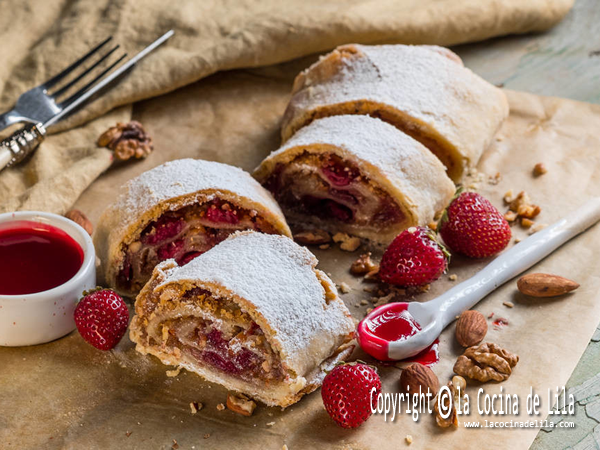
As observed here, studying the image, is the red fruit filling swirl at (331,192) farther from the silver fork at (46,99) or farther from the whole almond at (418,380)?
the silver fork at (46,99)

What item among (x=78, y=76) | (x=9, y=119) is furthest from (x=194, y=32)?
(x=9, y=119)

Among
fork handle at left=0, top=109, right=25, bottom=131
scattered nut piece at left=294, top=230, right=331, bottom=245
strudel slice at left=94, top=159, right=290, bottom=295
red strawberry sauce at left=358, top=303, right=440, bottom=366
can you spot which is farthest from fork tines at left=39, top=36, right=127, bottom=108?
red strawberry sauce at left=358, top=303, right=440, bottom=366

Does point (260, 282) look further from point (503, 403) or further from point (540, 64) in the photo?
point (540, 64)

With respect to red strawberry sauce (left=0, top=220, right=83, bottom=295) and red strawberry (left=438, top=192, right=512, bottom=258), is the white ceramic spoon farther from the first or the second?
red strawberry sauce (left=0, top=220, right=83, bottom=295)

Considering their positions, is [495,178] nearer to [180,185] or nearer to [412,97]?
[412,97]

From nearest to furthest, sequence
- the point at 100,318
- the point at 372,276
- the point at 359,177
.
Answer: the point at 100,318, the point at 372,276, the point at 359,177

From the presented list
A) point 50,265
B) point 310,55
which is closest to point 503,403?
point 50,265

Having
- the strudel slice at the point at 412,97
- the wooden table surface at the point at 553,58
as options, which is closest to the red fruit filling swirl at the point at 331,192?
the strudel slice at the point at 412,97
